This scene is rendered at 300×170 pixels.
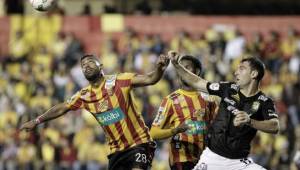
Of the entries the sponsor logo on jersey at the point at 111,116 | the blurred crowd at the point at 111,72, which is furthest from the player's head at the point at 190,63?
the blurred crowd at the point at 111,72

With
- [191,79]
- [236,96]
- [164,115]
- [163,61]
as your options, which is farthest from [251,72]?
[164,115]

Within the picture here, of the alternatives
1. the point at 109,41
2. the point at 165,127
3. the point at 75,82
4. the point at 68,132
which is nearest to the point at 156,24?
the point at 109,41

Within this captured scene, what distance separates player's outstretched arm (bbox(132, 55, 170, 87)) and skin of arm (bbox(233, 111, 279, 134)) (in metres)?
1.22

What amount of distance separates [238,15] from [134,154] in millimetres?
16324

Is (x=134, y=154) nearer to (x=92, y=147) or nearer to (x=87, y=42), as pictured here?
(x=92, y=147)

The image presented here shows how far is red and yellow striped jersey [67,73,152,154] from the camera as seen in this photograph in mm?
11172

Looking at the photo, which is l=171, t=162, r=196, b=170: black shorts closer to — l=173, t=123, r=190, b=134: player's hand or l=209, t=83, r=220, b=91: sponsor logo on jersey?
l=173, t=123, r=190, b=134: player's hand

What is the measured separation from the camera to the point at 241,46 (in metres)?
22.7

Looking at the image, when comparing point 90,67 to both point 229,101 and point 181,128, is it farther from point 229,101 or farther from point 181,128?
point 229,101

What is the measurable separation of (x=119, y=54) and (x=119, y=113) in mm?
12951

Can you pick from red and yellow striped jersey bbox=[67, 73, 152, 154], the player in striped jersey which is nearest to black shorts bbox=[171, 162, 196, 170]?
the player in striped jersey

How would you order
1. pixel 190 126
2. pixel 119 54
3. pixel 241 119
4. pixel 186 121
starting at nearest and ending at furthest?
pixel 241 119
pixel 190 126
pixel 186 121
pixel 119 54

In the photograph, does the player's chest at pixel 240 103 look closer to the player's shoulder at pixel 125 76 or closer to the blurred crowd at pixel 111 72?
the player's shoulder at pixel 125 76

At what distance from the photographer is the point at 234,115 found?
9.93m
